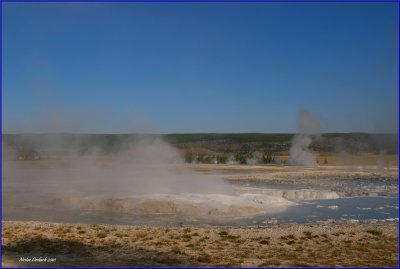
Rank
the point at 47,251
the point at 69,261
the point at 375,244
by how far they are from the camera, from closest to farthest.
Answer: the point at 69,261 → the point at 47,251 → the point at 375,244

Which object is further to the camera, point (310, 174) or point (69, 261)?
point (310, 174)

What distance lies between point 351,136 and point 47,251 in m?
129

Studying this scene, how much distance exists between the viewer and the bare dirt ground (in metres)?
12.9

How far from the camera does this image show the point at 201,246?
15156mm

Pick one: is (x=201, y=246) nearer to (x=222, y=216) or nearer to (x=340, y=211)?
(x=222, y=216)

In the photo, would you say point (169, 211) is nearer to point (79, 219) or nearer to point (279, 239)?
point (79, 219)

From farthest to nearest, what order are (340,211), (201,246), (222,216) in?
1. (340,211)
2. (222,216)
3. (201,246)

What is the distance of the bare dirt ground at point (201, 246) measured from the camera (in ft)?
42.2

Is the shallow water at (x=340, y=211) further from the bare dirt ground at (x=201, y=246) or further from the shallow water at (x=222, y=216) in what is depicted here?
the bare dirt ground at (x=201, y=246)

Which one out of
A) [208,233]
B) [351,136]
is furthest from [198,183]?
[351,136]

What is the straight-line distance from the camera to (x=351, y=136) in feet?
438

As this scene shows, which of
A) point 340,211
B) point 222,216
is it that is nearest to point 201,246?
point 222,216

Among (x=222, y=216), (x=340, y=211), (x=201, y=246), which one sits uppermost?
(x=340, y=211)

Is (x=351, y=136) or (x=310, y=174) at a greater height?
(x=351, y=136)
